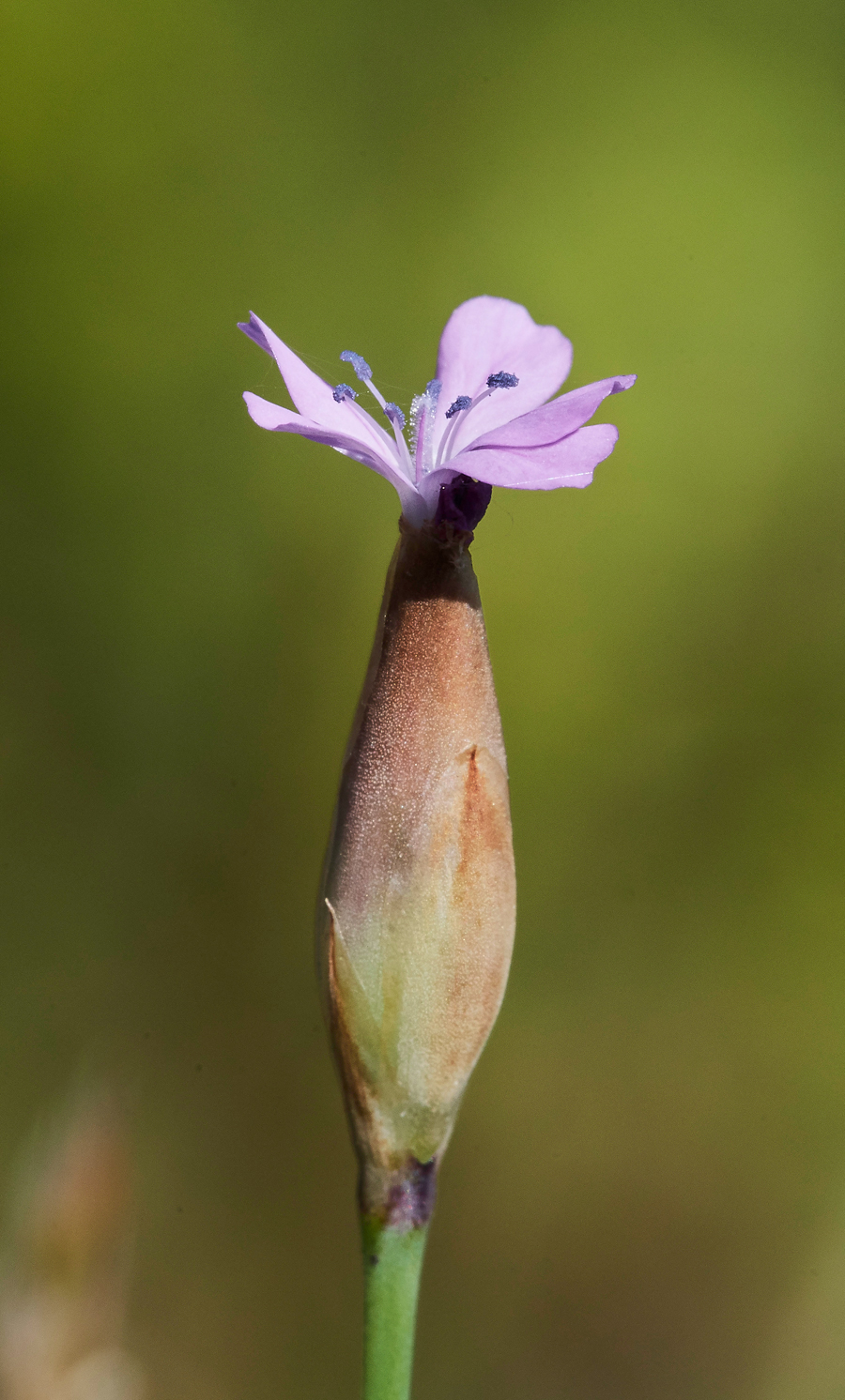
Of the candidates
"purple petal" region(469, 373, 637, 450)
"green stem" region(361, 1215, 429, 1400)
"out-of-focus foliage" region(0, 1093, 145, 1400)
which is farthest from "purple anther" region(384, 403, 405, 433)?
"out-of-focus foliage" region(0, 1093, 145, 1400)

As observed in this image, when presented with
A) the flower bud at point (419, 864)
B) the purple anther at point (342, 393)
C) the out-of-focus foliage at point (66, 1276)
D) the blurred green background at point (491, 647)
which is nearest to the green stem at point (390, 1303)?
the flower bud at point (419, 864)

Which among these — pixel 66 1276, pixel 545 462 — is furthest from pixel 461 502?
pixel 66 1276

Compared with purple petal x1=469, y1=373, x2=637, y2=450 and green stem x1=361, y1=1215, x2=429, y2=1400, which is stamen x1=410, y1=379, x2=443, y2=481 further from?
green stem x1=361, y1=1215, x2=429, y2=1400

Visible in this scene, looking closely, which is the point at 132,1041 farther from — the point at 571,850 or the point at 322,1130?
the point at 571,850

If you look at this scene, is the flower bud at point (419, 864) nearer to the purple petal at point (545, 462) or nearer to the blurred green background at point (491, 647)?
the purple petal at point (545, 462)

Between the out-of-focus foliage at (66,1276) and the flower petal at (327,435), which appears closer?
the flower petal at (327,435)

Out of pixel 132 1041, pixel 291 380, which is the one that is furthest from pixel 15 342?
pixel 291 380

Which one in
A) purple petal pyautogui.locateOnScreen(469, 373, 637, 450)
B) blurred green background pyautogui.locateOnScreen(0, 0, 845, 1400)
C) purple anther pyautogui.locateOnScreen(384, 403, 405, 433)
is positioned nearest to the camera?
purple petal pyautogui.locateOnScreen(469, 373, 637, 450)
